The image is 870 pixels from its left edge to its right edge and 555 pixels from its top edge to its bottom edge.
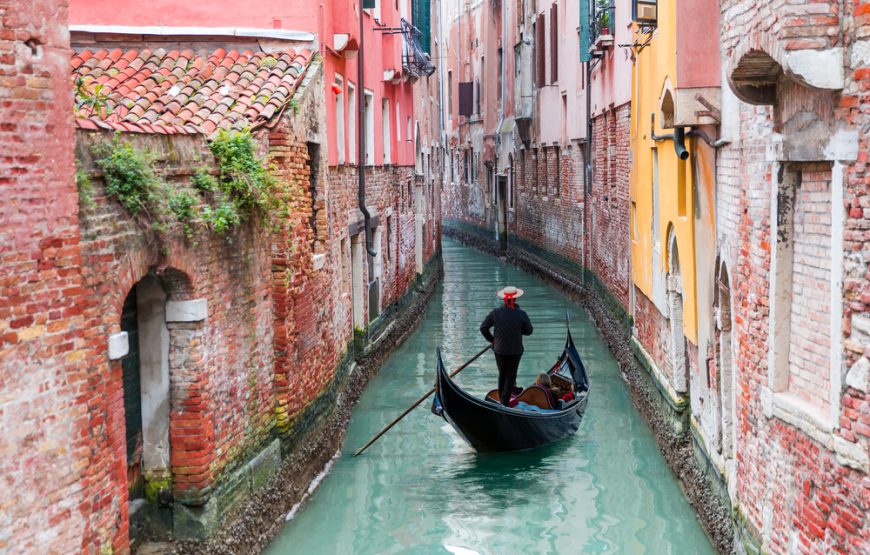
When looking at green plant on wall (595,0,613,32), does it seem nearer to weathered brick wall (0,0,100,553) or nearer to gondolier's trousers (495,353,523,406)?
gondolier's trousers (495,353,523,406)

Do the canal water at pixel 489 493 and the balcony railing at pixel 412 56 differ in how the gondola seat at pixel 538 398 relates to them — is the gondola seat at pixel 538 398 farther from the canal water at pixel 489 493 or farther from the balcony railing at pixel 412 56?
the balcony railing at pixel 412 56

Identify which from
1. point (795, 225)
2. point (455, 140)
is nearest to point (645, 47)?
point (795, 225)

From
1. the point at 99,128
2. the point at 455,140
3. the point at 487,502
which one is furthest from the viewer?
the point at 455,140

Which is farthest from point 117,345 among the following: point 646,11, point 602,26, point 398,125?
point 398,125

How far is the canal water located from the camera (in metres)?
7.91

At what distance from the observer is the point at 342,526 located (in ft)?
26.9

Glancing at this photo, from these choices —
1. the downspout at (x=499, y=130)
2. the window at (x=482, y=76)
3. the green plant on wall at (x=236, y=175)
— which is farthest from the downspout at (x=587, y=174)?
the window at (x=482, y=76)

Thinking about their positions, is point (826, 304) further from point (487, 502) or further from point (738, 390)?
point (487, 502)

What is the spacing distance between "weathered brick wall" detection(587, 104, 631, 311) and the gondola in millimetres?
4005

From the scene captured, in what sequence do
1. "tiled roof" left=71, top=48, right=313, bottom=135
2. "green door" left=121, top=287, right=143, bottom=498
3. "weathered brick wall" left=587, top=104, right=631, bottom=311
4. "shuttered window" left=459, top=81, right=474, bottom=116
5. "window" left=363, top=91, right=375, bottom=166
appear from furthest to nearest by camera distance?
"shuttered window" left=459, top=81, right=474, bottom=116, "weathered brick wall" left=587, top=104, right=631, bottom=311, "window" left=363, top=91, right=375, bottom=166, "tiled roof" left=71, top=48, right=313, bottom=135, "green door" left=121, top=287, right=143, bottom=498

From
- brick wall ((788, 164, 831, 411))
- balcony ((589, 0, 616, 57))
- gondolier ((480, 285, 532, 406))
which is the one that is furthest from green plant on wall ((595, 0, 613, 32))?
brick wall ((788, 164, 831, 411))

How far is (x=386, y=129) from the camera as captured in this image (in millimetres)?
16219

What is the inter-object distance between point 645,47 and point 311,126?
3.87m

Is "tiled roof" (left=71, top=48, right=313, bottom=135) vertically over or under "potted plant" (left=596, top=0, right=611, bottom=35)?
under
